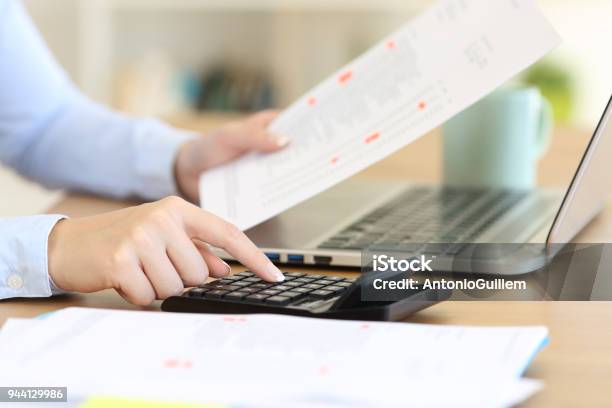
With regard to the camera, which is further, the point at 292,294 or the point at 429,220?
the point at 429,220

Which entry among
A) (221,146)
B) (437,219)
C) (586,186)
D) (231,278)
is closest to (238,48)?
(221,146)

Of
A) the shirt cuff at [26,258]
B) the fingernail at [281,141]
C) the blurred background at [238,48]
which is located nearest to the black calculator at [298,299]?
the shirt cuff at [26,258]

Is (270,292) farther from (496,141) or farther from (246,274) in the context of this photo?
(496,141)

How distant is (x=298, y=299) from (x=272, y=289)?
3cm

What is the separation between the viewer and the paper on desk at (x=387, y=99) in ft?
2.71

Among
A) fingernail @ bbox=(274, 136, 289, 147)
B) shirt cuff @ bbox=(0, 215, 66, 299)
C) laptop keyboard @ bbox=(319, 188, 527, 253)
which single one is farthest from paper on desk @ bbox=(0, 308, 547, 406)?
fingernail @ bbox=(274, 136, 289, 147)

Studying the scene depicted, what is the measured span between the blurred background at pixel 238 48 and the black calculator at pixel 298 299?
2364 mm

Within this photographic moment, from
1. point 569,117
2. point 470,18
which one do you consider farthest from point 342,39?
point 470,18

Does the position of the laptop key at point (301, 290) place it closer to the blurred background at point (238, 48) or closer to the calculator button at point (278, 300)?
the calculator button at point (278, 300)

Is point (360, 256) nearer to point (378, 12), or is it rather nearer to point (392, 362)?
point (392, 362)

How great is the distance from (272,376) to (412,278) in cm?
20

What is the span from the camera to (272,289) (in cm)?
67

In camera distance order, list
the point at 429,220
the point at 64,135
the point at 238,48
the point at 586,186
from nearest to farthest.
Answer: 1. the point at 586,186
2. the point at 429,220
3. the point at 64,135
4. the point at 238,48

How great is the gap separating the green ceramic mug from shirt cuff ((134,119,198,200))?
327mm
